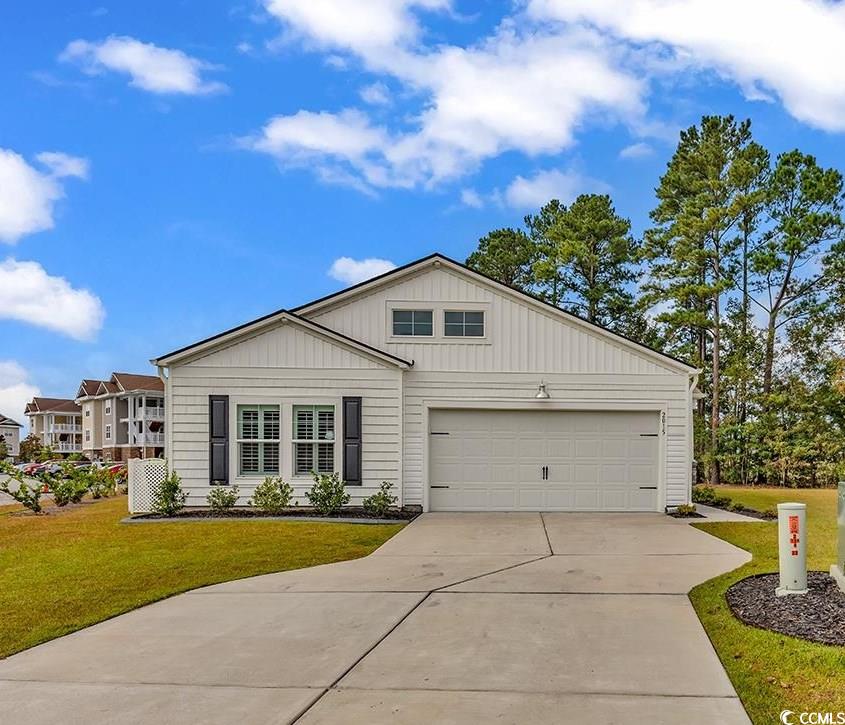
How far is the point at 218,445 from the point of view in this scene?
1377 cm

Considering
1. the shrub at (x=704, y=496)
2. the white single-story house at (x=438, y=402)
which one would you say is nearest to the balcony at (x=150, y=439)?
the white single-story house at (x=438, y=402)

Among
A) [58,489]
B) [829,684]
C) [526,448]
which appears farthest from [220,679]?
[58,489]

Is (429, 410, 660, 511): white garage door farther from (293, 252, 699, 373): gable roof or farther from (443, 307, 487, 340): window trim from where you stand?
(293, 252, 699, 373): gable roof

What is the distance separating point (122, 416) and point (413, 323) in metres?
59.7

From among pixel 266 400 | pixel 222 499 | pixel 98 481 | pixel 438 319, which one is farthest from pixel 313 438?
pixel 98 481

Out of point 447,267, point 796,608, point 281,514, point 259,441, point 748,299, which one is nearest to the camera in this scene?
point 796,608

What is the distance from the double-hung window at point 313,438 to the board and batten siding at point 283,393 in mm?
130

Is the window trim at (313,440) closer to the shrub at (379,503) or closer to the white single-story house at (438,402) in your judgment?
the white single-story house at (438,402)

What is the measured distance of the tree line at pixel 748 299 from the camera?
2470cm

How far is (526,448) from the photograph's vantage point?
14492 millimetres

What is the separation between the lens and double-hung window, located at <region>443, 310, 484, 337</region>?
1477 cm

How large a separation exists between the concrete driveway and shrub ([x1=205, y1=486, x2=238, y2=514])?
19.0 feet

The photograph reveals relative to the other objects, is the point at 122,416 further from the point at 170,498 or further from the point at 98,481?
the point at 170,498

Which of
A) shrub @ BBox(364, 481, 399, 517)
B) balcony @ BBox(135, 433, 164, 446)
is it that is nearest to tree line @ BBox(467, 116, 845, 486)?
shrub @ BBox(364, 481, 399, 517)
